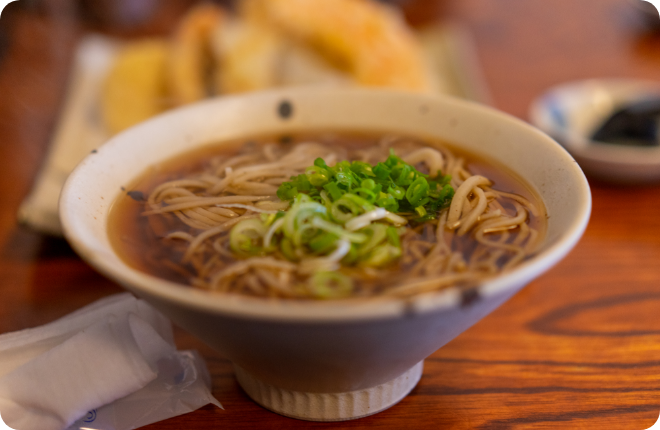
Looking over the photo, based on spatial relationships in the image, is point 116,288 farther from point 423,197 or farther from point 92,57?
point 92,57

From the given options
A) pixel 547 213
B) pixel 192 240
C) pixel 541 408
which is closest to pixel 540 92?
pixel 547 213

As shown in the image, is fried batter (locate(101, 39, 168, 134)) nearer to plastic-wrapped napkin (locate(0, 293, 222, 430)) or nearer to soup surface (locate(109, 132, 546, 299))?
soup surface (locate(109, 132, 546, 299))

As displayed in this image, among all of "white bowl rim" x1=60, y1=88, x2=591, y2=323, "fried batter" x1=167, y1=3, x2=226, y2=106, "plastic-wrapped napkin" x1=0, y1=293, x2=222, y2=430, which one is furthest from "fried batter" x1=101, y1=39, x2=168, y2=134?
"white bowl rim" x1=60, y1=88, x2=591, y2=323

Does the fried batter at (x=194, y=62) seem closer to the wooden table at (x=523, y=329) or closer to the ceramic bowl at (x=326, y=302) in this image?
the wooden table at (x=523, y=329)

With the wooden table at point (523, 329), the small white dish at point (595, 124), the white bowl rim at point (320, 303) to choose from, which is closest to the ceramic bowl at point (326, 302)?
the white bowl rim at point (320, 303)

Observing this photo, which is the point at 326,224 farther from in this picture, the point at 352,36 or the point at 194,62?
the point at 194,62

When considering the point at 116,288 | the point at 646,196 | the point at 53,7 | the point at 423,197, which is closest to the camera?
the point at 423,197
